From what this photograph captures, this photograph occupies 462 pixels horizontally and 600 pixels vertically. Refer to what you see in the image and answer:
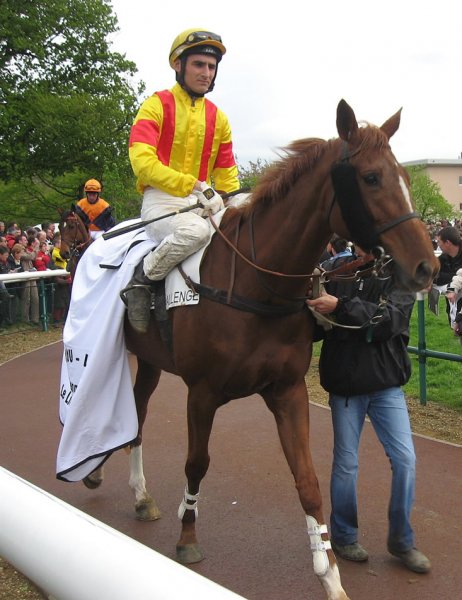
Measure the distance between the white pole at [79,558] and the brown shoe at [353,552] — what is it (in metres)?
2.54

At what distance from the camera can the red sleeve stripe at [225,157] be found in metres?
4.18

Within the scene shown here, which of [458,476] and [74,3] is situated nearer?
[458,476]

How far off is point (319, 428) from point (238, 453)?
930 mm

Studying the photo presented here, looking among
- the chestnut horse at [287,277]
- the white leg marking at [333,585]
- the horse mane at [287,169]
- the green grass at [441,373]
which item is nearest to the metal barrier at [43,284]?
the green grass at [441,373]

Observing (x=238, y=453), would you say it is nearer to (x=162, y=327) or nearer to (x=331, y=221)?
(x=162, y=327)

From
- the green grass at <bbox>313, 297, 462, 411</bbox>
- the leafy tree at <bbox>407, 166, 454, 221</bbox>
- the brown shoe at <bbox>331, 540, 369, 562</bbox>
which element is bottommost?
the brown shoe at <bbox>331, 540, 369, 562</bbox>

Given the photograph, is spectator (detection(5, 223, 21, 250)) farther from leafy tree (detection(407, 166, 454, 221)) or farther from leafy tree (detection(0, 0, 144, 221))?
leafy tree (detection(407, 166, 454, 221))

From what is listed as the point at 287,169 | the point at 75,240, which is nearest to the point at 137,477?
the point at 287,169

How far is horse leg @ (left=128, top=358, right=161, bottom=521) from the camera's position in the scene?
418 centimetres

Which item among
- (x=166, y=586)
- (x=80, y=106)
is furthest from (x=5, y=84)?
(x=166, y=586)

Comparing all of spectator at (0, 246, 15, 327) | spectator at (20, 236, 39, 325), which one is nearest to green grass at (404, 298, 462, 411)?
spectator at (20, 236, 39, 325)

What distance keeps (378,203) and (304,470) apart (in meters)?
1.32

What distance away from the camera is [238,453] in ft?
17.4

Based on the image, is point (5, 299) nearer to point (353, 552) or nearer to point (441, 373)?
point (441, 373)
